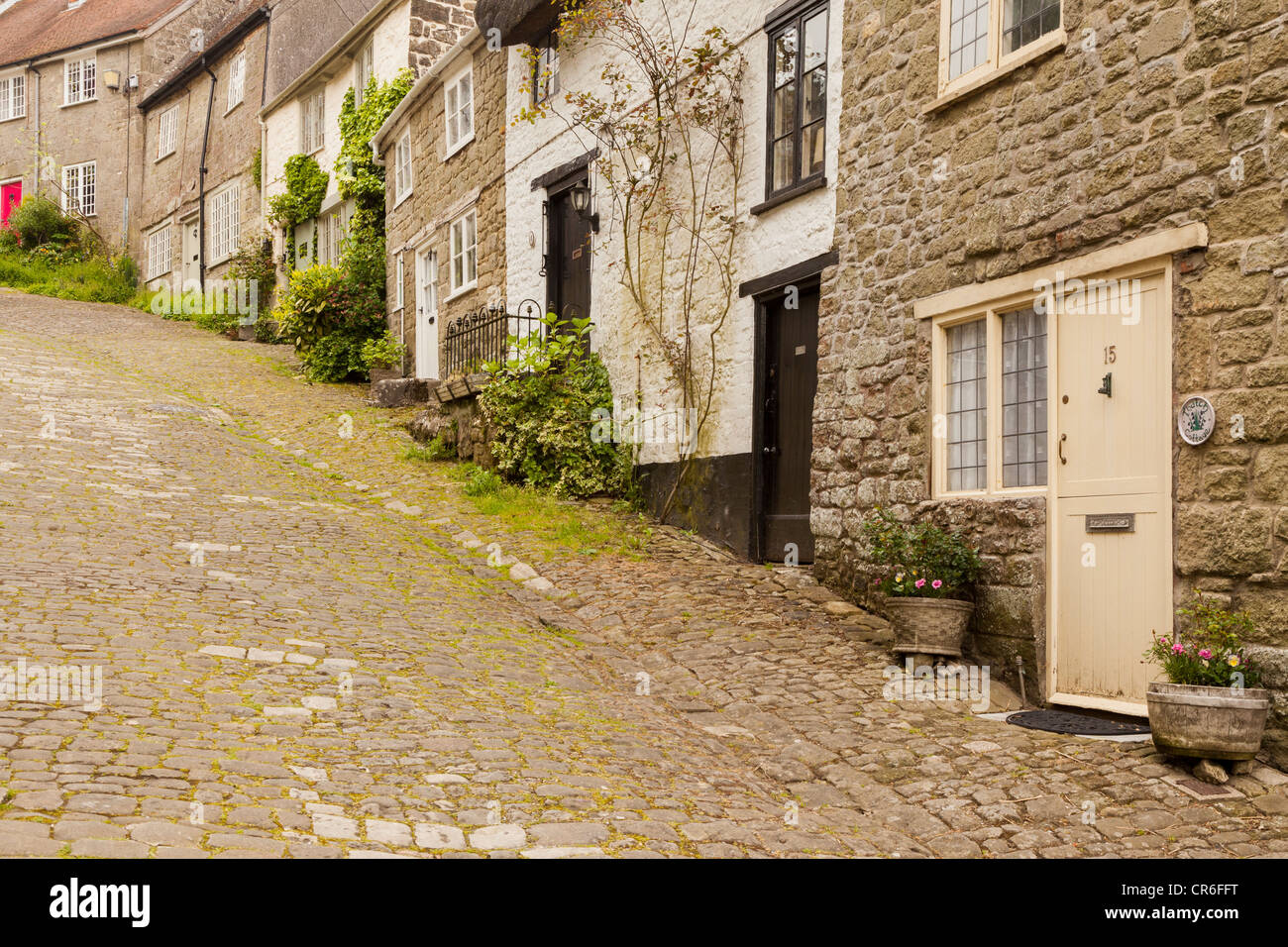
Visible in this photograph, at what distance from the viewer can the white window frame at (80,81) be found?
117ft

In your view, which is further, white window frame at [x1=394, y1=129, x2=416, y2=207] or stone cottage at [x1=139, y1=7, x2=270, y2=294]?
stone cottage at [x1=139, y1=7, x2=270, y2=294]

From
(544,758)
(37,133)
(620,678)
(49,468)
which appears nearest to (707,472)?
(620,678)

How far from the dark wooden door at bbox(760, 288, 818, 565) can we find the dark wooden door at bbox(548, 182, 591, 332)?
4166mm

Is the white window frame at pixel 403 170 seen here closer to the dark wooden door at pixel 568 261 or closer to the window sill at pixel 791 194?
the dark wooden door at pixel 568 261

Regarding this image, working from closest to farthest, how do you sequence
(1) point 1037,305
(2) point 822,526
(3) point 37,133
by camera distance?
(1) point 1037,305
(2) point 822,526
(3) point 37,133

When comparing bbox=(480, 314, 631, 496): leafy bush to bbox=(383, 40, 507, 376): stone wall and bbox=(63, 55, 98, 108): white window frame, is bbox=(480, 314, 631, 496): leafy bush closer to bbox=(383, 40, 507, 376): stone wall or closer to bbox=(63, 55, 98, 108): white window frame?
bbox=(383, 40, 507, 376): stone wall

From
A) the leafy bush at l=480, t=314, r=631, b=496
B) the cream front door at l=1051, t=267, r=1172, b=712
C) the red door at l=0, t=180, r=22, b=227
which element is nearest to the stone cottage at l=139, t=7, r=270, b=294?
the red door at l=0, t=180, r=22, b=227

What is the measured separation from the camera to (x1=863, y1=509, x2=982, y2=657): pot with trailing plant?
767cm

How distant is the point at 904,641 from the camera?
782cm

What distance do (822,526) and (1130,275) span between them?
3.53 metres

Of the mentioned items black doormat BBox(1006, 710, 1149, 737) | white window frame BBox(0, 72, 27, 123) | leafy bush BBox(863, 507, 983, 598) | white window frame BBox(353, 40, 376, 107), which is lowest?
black doormat BBox(1006, 710, 1149, 737)

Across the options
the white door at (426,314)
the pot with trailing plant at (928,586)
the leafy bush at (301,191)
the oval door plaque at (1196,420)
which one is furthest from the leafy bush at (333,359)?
the oval door plaque at (1196,420)

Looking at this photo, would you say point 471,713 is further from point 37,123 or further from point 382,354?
point 37,123

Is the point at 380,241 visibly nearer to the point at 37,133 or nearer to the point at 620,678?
the point at 620,678
